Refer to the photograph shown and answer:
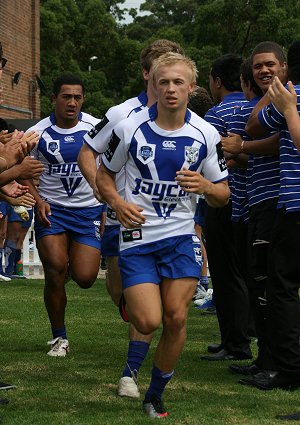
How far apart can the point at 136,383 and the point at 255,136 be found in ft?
6.56

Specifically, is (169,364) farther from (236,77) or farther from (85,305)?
(85,305)

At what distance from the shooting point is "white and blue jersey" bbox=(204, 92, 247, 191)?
27.1 feet

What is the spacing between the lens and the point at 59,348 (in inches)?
334

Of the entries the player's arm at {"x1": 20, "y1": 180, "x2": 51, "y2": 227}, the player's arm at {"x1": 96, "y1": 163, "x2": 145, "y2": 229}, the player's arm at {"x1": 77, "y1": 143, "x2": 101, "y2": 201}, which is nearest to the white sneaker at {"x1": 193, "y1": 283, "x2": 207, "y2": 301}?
the player's arm at {"x1": 20, "y1": 180, "x2": 51, "y2": 227}

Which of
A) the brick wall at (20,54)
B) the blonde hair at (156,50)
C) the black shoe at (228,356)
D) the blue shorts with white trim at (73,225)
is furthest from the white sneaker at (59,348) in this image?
the brick wall at (20,54)

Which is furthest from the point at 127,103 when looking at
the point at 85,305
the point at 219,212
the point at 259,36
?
the point at 259,36

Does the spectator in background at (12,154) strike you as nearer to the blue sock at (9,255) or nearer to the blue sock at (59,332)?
the blue sock at (59,332)

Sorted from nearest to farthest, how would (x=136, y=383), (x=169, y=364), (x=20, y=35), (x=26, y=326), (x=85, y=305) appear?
1. (x=169, y=364)
2. (x=136, y=383)
3. (x=26, y=326)
4. (x=85, y=305)
5. (x=20, y=35)

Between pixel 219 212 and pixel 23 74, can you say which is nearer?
pixel 219 212

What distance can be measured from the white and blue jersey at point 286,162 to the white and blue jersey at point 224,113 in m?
1.39

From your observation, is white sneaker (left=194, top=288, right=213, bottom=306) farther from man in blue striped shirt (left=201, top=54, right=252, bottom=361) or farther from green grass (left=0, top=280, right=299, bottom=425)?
man in blue striped shirt (left=201, top=54, right=252, bottom=361)

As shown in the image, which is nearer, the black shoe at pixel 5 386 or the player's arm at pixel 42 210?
the black shoe at pixel 5 386

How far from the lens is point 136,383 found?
6746mm

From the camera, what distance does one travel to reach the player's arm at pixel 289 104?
6363 millimetres
